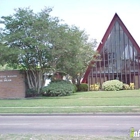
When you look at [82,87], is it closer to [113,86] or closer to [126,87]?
[113,86]

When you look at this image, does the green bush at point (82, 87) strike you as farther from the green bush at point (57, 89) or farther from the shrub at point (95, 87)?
the green bush at point (57, 89)

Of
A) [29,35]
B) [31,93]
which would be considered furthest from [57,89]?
[29,35]

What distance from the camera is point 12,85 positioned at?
91.1ft

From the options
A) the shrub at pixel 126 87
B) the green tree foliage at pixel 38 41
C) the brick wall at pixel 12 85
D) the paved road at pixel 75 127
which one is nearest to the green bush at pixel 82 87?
the shrub at pixel 126 87

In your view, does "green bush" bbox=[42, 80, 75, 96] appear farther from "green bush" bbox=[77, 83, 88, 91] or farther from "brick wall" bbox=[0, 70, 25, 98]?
"green bush" bbox=[77, 83, 88, 91]

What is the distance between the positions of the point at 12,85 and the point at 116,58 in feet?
61.6

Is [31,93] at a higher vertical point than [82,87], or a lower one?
lower

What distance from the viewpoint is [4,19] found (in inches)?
1031

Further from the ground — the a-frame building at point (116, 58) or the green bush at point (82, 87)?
the a-frame building at point (116, 58)

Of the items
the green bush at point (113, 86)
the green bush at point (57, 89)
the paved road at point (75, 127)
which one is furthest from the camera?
the green bush at point (113, 86)

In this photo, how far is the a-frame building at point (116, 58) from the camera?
132 feet

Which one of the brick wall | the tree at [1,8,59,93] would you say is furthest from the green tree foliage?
the brick wall

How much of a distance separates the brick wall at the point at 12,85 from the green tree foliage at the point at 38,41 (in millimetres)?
1250

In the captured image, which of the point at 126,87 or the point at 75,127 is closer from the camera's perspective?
the point at 75,127
